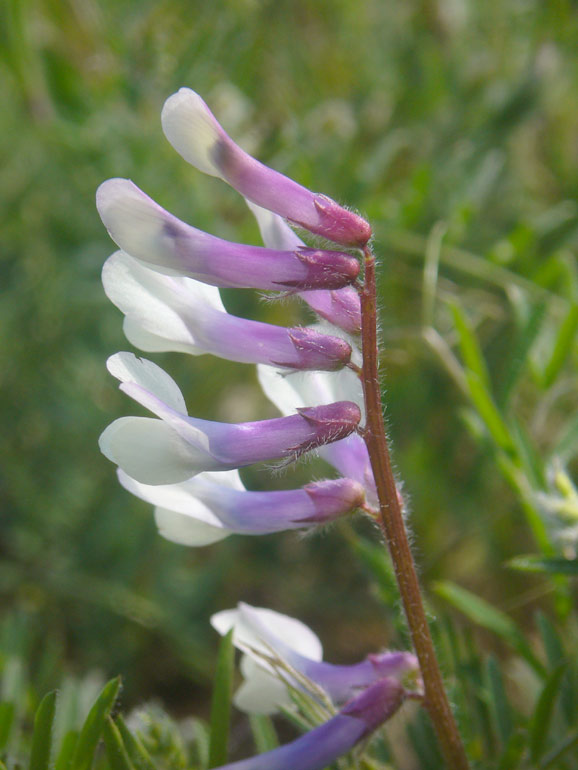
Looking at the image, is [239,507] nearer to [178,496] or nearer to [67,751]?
[178,496]

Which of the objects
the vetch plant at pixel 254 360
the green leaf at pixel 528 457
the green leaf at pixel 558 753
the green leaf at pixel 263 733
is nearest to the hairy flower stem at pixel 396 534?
the vetch plant at pixel 254 360

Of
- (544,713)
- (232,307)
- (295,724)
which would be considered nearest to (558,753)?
(544,713)

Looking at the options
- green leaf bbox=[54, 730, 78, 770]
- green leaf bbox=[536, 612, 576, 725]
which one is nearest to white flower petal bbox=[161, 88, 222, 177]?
green leaf bbox=[54, 730, 78, 770]

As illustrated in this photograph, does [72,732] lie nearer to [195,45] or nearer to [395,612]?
[395,612]

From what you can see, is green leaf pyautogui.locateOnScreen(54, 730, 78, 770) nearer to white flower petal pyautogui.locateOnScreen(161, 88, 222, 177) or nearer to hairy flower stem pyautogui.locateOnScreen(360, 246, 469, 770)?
hairy flower stem pyautogui.locateOnScreen(360, 246, 469, 770)

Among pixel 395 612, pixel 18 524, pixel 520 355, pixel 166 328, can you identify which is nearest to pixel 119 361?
pixel 166 328
